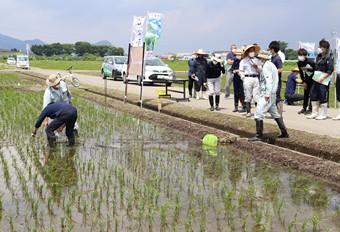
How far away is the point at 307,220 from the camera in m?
4.56

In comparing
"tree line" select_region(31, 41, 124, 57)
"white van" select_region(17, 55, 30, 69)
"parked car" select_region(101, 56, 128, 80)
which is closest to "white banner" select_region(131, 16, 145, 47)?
"parked car" select_region(101, 56, 128, 80)

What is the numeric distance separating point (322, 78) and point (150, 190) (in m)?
5.73

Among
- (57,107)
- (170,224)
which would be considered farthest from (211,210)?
(57,107)

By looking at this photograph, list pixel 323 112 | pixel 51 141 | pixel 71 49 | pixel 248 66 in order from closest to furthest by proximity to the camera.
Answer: pixel 51 141 → pixel 248 66 → pixel 323 112 → pixel 71 49

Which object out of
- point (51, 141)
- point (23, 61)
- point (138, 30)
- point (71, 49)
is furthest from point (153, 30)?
point (71, 49)

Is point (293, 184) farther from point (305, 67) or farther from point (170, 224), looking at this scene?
point (305, 67)

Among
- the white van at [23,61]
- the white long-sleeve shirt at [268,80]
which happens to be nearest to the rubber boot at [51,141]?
the white long-sleeve shirt at [268,80]

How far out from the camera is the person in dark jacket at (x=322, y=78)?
9.94 metres

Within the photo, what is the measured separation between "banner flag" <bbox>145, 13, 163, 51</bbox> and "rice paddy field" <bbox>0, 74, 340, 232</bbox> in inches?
439

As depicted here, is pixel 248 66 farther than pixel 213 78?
No

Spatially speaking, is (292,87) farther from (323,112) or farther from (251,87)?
(251,87)

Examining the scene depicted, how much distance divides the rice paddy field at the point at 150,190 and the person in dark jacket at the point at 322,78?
9.66ft

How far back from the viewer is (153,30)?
19750mm

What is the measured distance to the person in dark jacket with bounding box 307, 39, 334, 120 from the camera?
9938mm
